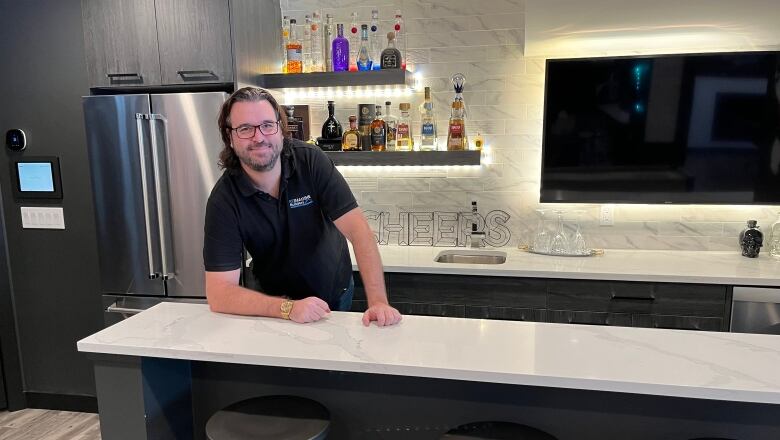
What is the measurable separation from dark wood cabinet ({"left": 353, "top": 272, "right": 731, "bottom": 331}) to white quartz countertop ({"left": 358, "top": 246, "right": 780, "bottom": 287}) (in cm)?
4

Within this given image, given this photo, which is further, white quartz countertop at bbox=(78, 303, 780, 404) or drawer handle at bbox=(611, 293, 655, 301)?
drawer handle at bbox=(611, 293, 655, 301)

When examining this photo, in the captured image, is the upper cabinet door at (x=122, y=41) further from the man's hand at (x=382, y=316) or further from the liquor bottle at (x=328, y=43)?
the man's hand at (x=382, y=316)

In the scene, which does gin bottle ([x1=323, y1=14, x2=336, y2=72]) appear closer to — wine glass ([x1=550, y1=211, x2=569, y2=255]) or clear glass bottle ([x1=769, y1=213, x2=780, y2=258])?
wine glass ([x1=550, y1=211, x2=569, y2=255])

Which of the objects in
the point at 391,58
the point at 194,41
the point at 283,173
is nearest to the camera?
the point at 283,173

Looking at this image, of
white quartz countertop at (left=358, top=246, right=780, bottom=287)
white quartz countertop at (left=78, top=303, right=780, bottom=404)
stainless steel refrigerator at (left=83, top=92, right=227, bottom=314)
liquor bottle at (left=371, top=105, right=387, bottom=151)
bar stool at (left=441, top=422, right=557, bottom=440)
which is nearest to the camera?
white quartz countertop at (left=78, top=303, right=780, bottom=404)

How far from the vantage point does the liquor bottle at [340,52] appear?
9.89ft

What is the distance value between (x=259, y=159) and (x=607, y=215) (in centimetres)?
215

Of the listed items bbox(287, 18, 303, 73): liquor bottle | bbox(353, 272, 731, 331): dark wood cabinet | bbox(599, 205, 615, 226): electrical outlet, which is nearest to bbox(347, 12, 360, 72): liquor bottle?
bbox(287, 18, 303, 73): liquor bottle

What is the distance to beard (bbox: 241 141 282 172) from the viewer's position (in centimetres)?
169

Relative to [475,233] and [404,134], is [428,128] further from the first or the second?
[475,233]

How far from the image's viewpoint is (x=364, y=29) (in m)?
2.96

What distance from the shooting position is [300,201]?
1861mm

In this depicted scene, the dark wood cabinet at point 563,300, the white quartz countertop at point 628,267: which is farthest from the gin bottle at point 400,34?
the dark wood cabinet at point 563,300

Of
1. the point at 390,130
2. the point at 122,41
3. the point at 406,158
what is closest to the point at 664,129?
the point at 406,158
